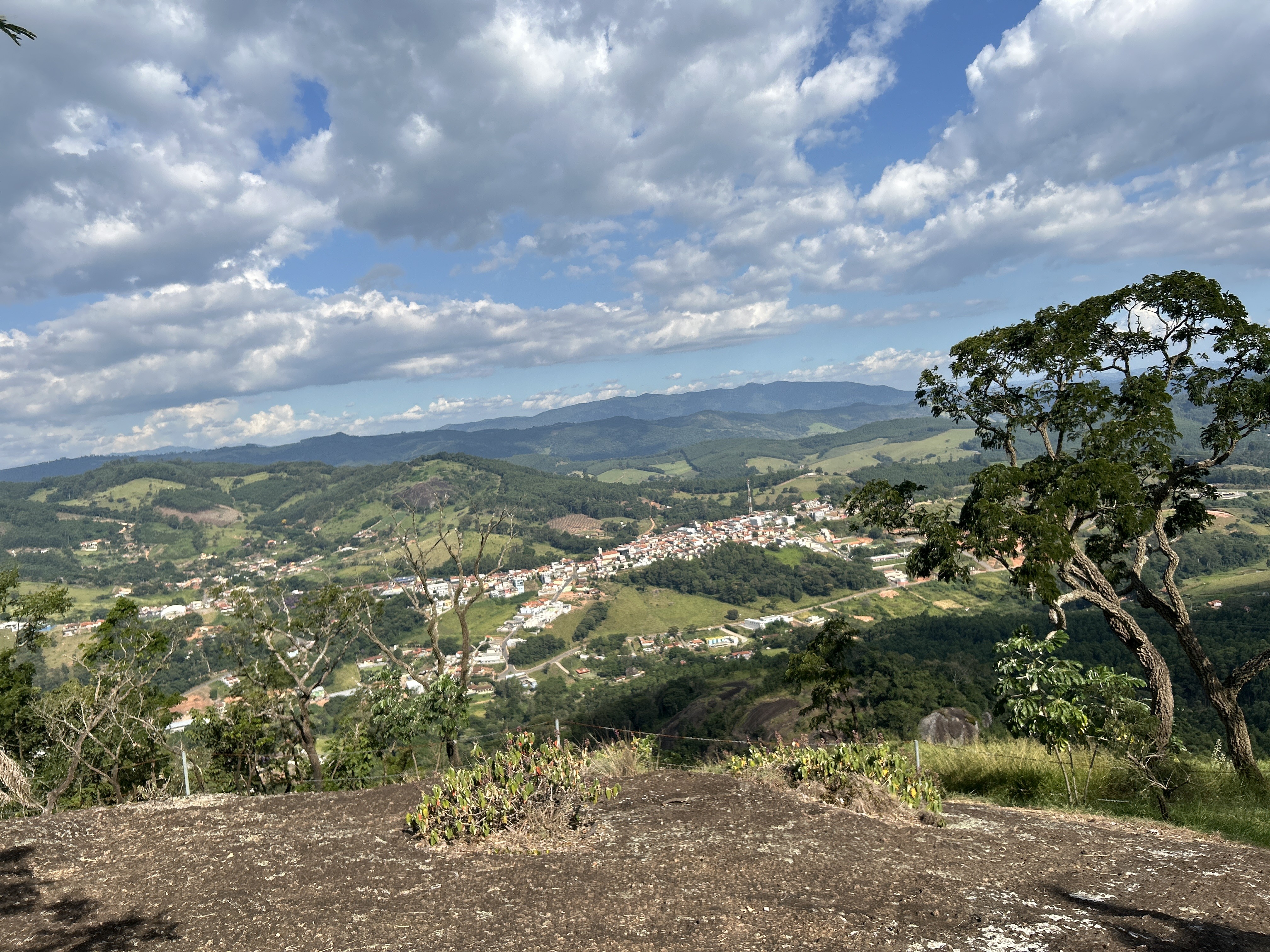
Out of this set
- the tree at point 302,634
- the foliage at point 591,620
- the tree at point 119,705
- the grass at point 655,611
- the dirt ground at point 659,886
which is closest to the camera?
the dirt ground at point 659,886

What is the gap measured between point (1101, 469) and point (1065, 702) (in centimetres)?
379

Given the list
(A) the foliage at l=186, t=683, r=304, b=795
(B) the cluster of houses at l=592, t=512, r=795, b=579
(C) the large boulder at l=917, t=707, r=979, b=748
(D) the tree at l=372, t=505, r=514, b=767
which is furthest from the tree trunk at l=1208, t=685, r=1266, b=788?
(B) the cluster of houses at l=592, t=512, r=795, b=579

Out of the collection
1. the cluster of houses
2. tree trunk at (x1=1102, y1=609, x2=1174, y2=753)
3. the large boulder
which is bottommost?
the cluster of houses

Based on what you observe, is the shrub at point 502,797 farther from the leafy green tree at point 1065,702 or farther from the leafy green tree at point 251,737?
the leafy green tree at point 251,737

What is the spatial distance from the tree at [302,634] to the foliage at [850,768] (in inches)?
361

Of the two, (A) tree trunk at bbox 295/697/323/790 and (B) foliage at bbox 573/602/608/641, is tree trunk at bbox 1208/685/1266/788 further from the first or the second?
(B) foliage at bbox 573/602/608/641

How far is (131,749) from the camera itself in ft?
57.3

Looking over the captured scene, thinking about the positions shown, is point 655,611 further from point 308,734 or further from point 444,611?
point 444,611

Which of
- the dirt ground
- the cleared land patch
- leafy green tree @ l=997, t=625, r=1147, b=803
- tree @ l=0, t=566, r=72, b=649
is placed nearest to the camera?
the dirt ground

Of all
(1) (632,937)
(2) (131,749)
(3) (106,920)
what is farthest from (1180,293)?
(2) (131,749)

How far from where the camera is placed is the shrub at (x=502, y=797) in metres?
6.70

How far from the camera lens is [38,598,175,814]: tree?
13.7 m

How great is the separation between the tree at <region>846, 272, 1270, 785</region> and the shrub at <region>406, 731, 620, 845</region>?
674cm

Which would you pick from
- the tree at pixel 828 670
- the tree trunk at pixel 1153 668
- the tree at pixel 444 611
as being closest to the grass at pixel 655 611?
the tree at pixel 828 670
